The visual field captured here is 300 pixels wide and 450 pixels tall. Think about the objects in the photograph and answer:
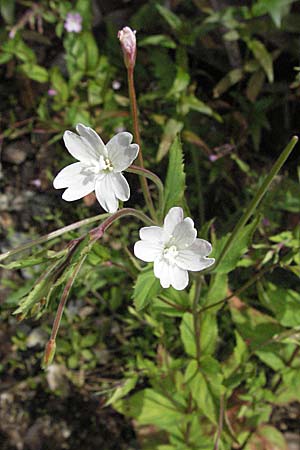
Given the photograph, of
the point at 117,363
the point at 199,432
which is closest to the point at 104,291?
the point at 117,363

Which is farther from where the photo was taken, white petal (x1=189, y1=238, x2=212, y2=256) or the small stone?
the small stone

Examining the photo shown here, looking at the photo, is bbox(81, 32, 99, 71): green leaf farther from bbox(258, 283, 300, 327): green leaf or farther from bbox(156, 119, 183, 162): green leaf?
bbox(258, 283, 300, 327): green leaf

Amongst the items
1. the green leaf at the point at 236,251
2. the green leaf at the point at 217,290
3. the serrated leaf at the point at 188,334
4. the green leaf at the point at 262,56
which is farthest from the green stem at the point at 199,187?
the green leaf at the point at 236,251

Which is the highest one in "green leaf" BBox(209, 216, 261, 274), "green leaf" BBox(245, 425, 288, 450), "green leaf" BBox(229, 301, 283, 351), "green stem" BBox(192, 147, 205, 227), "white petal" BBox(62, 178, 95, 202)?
"white petal" BBox(62, 178, 95, 202)

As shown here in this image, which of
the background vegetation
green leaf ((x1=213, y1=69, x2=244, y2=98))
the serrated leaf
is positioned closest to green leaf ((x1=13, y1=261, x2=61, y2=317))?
the serrated leaf

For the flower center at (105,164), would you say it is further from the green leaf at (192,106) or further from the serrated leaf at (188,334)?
the green leaf at (192,106)

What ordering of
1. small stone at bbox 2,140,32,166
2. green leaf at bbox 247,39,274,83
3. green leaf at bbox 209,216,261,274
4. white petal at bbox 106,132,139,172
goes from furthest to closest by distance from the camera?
small stone at bbox 2,140,32,166
green leaf at bbox 247,39,274,83
green leaf at bbox 209,216,261,274
white petal at bbox 106,132,139,172

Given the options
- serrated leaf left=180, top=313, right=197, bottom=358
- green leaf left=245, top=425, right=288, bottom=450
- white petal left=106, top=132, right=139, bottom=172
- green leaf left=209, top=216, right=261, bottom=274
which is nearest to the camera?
white petal left=106, top=132, right=139, bottom=172
